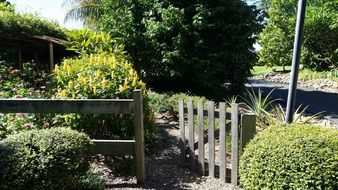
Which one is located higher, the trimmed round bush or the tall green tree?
the tall green tree

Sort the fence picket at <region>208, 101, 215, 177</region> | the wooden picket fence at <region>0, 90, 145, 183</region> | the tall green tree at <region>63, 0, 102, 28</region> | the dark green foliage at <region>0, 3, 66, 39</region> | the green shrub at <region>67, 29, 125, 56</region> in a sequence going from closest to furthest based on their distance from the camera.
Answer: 1. the wooden picket fence at <region>0, 90, 145, 183</region>
2. the fence picket at <region>208, 101, 215, 177</region>
3. the green shrub at <region>67, 29, 125, 56</region>
4. the dark green foliage at <region>0, 3, 66, 39</region>
5. the tall green tree at <region>63, 0, 102, 28</region>

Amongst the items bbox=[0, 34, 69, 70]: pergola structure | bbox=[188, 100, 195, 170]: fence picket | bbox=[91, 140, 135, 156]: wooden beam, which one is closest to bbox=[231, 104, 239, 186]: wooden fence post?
bbox=[188, 100, 195, 170]: fence picket

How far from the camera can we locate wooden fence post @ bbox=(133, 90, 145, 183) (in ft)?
15.2

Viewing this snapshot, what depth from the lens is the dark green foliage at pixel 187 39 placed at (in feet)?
39.2

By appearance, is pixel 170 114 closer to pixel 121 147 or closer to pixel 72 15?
pixel 121 147

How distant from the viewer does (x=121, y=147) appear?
15.7 feet

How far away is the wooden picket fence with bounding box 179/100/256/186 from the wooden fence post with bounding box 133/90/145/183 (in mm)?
977

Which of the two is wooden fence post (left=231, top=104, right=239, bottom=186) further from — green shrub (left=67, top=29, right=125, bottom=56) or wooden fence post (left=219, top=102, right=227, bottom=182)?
green shrub (left=67, top=29, right=125, bottom=56)

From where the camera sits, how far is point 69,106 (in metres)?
4.62

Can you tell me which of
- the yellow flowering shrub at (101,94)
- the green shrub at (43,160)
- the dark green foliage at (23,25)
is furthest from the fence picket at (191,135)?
the dark green foliage at (23,25)

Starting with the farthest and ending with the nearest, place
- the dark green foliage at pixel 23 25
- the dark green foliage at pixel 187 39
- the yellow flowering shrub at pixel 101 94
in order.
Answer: the dark green foliage at pixel 23 25 < the dark green foliage at pixel 187 39 < the yellow flowering shrub at pixel 101 94

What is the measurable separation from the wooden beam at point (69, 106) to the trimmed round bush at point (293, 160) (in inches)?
62.5

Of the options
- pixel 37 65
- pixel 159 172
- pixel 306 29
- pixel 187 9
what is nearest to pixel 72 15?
pixel 37 65

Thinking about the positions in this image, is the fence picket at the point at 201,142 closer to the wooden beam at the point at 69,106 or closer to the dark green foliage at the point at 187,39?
the wooden beam at the point at 69,106
